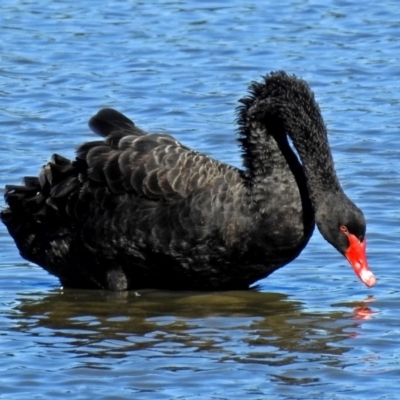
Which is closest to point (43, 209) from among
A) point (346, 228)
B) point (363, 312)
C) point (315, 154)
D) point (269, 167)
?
point (269, 167)

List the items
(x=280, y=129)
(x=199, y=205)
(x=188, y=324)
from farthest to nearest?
1. (x=280, y=129)
2. (x=199, y=205)
3. (x=188, y=324)

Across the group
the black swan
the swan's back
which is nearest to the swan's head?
the black swan

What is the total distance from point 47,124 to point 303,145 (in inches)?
184

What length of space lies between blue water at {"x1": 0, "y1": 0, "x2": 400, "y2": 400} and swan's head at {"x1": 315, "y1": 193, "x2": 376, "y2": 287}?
0.28 meters

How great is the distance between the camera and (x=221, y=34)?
17312 millimetres

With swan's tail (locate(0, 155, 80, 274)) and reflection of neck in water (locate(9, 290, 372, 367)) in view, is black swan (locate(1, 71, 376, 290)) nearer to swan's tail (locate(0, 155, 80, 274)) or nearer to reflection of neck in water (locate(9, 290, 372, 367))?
swan's tail (locate(0, 155, 80, 274))

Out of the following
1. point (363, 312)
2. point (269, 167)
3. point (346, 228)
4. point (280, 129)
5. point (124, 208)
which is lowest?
point (363, 312)

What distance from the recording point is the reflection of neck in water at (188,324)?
8266 millimetres

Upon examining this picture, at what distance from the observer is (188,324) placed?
887 cm

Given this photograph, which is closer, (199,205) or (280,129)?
(199,205)

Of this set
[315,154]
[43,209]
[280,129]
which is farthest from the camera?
[43,209]

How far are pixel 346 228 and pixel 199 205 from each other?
0.95 meters

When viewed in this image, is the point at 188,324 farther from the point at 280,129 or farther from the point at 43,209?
the point at 43,209

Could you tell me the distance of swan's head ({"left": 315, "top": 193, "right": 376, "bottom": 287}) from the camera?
888 centimetres
